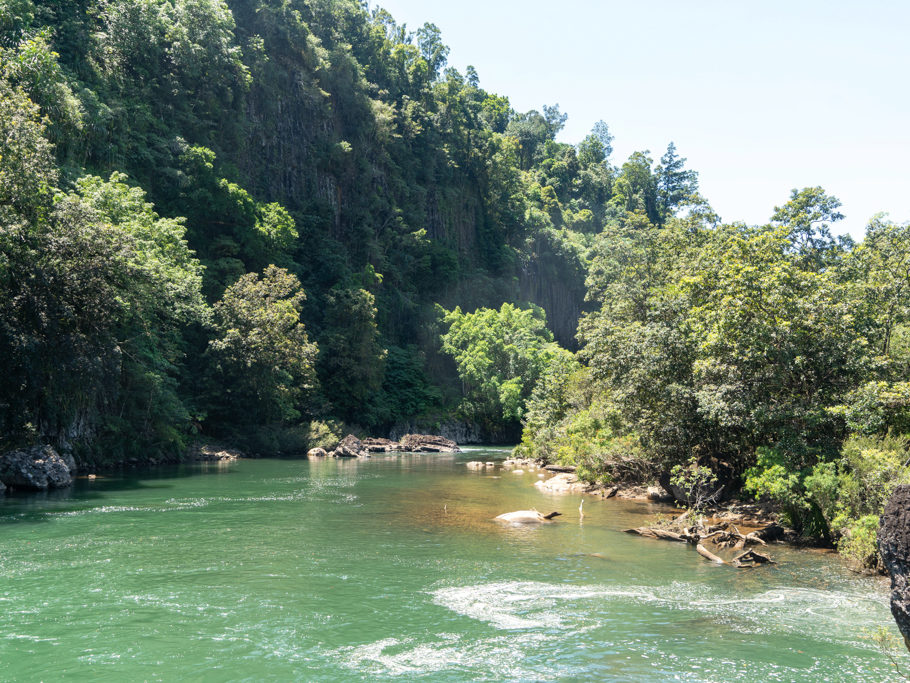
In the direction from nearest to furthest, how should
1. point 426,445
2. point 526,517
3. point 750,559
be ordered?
point 750,559
point 526,517
point 426,445

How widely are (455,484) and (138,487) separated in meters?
13.0

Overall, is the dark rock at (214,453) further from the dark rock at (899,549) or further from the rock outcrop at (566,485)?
the dark rock at (899,549)

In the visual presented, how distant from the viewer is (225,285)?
4991cm

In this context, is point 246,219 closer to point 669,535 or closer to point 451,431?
point 451,431

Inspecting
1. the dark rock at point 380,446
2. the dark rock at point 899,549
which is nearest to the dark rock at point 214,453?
the dark rock at point 380,446

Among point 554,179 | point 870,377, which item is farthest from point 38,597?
point 554,179

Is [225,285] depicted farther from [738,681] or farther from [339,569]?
[738,681]

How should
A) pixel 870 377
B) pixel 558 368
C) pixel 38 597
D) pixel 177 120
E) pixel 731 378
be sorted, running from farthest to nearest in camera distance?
pixel 177 120 → pixel 558 368 → pixel 731 378 → pixel 870 377 → pixel 38 597

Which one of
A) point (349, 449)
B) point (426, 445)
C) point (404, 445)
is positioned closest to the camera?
point (349, 449)

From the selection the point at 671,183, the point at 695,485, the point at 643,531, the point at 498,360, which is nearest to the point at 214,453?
the point at 498,360

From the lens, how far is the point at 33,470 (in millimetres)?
25094

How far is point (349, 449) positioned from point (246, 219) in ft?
65.9

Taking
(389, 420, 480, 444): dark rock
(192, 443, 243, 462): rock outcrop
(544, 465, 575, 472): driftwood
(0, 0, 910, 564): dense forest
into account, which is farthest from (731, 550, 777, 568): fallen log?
(389, 420, 480, 444): dark rock

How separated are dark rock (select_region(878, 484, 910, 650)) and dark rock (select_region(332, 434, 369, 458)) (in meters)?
43.7
